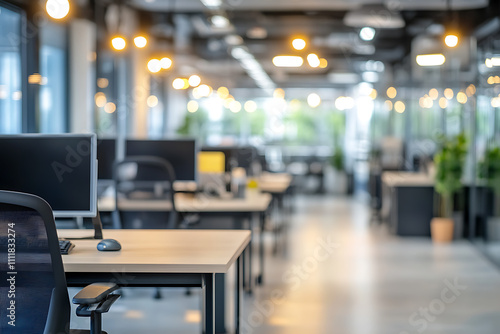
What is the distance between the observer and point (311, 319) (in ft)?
18.4

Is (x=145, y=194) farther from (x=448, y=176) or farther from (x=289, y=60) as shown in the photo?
(x=448, y=176)

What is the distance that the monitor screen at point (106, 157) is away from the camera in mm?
6883

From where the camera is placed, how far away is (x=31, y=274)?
2654 millimetres

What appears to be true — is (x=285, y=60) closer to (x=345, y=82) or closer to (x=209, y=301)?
(x=209, y=301)

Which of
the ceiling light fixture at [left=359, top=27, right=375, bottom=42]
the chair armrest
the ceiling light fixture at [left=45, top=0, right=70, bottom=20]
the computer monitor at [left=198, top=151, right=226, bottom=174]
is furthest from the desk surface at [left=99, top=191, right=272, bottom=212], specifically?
the ceiling light fixture at [left=359, top=27, right=375, bottom=42]

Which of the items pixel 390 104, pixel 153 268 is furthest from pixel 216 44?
pixel 153 268

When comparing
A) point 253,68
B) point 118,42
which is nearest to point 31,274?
point 118,42

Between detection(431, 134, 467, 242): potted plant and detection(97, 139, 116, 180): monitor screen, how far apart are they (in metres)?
5.06

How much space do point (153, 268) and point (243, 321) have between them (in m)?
2.46

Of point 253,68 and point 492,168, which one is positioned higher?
point 253,68

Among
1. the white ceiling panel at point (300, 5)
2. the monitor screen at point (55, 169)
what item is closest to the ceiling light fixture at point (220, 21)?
the white ceiling panel at point (300, 5)

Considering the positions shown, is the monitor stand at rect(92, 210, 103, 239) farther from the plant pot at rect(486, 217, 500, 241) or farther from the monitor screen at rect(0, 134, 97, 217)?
the plant pot at rect(486, 217, 500, 241)

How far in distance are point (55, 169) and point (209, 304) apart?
125cm

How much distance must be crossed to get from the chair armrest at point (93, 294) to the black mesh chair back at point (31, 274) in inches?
2.5
